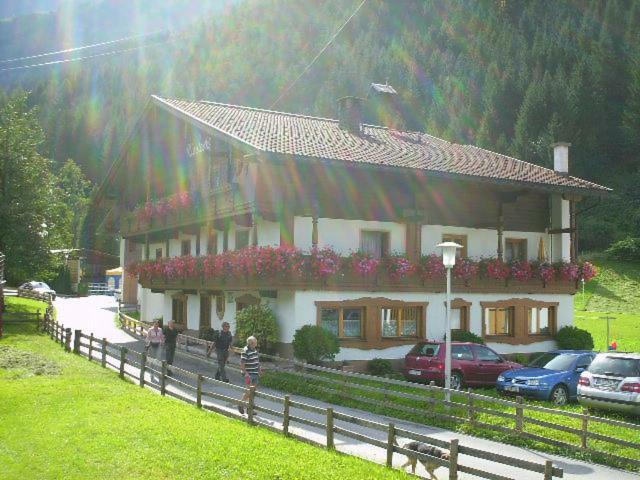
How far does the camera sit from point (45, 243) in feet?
135

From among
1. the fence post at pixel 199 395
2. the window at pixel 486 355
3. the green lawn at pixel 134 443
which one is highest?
the window at pixel 486 355

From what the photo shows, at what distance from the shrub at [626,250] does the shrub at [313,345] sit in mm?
36589

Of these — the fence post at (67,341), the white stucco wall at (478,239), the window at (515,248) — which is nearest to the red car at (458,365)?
the white stucco wall at (478,239)

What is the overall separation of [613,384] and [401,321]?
9940mm

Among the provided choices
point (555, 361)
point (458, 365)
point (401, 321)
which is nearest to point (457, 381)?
point (458, 365)

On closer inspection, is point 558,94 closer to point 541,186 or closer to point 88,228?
point 541,186

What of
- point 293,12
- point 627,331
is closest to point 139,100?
point 293,12

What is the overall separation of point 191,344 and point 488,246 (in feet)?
38.1

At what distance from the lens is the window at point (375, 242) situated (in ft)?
82.6

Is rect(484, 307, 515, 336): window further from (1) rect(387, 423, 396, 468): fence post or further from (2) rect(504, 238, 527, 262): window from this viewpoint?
(1) rect(387, 423, 396, 468): fence post

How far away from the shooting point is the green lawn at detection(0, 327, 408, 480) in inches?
439

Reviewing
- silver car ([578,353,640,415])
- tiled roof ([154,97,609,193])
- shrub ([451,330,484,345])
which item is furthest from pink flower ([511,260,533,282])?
silver car ([578,353,640,415])

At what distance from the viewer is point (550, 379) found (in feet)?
58.7

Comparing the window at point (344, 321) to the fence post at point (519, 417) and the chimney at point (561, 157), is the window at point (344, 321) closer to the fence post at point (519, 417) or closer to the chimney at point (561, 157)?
the fence post at point (519, 417)
